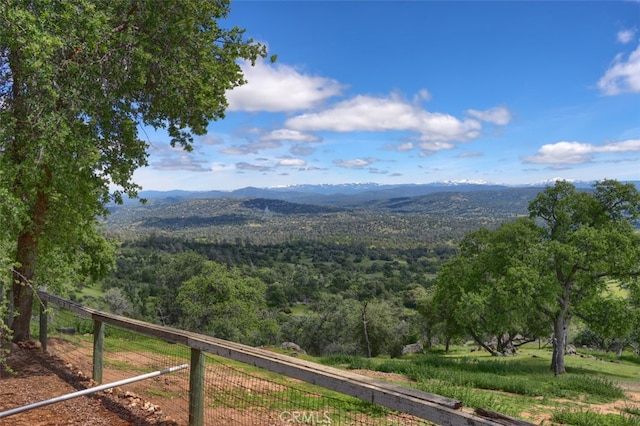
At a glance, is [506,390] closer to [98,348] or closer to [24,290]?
[98,348]

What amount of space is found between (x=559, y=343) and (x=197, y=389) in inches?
941

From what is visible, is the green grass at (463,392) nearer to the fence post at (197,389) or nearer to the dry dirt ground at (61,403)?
the fence post at (197,389)

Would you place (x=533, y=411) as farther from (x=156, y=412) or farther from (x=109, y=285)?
(x=109, y=285)

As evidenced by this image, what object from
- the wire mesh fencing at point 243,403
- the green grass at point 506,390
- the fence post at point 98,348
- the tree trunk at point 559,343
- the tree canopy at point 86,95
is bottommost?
the tree trunk at point 559,343

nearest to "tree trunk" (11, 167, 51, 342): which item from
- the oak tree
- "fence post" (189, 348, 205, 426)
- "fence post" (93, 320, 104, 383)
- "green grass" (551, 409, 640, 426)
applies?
"fence post" (93, 320, 104, 383)

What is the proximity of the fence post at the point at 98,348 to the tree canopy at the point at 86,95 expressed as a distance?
1399 millimetres

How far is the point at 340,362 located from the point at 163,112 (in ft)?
39.3

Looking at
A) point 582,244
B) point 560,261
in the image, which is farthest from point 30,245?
point 582,244

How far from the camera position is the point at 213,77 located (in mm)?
10188

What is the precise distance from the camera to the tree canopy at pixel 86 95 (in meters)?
7.03

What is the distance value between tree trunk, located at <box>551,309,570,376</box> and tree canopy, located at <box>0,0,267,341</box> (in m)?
22.1

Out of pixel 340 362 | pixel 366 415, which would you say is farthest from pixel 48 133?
pixel 340 362

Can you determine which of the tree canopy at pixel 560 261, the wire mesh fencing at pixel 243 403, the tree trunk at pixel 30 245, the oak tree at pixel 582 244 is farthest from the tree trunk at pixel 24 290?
the oak tree at pixel 582 244

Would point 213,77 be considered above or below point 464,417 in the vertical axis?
above
